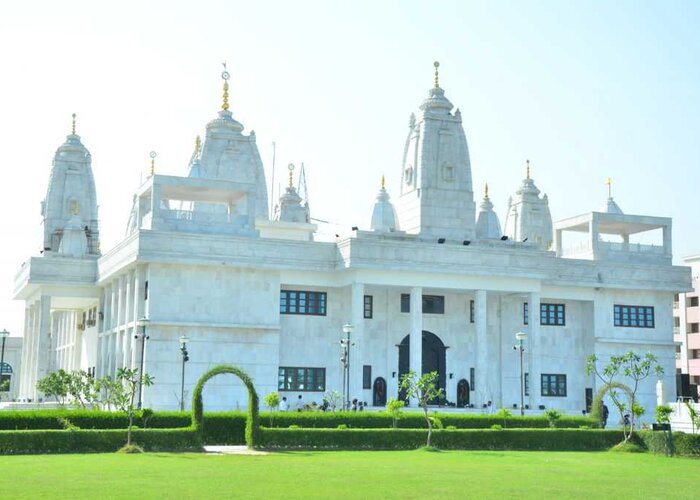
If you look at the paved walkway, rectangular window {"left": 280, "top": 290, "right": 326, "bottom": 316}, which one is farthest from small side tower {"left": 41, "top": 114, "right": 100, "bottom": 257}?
the paved walkway

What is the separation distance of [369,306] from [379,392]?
14.2 ft

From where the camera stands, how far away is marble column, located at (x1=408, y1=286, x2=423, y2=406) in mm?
45981

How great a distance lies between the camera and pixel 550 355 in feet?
172

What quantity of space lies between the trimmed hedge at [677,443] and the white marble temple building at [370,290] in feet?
49.9

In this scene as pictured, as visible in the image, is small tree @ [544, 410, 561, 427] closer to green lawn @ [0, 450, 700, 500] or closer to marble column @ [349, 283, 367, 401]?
green lawn @ [0, 450, 700, 500]

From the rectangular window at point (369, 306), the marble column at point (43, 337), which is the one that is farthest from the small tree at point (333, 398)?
the marble column at point (43, 337)

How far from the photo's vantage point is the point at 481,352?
4766 centimetres

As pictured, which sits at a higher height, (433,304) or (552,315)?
(433,304)

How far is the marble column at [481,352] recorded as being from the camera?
4753 cm

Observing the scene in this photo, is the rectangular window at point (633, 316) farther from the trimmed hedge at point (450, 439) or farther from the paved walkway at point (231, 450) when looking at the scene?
the paved walkway at point (231, 450)

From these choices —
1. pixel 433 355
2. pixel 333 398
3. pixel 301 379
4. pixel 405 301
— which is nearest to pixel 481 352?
pixel 433 355

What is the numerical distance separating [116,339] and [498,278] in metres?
19.7

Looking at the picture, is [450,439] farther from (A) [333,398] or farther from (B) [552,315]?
(B) [552,315]

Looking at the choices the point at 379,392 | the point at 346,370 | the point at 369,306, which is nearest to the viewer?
the point at 346,370
